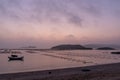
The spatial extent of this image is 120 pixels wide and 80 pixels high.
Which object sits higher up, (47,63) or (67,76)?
(47,63)

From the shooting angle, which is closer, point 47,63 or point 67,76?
point 67,76

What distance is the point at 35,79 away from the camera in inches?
888

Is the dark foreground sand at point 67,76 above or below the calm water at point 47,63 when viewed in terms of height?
below

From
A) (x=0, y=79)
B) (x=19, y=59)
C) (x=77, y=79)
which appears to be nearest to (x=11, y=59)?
(x=19, y=59)

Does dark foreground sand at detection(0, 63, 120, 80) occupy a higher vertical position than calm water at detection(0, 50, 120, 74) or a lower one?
lower

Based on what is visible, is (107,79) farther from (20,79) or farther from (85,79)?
(20,79)

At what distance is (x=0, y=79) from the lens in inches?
921

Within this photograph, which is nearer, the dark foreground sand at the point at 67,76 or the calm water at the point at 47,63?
the dark foreground sand at the point at 67,76

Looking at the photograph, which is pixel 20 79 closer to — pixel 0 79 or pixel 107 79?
pixel 0 79

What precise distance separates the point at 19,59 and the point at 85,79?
50.1 metres

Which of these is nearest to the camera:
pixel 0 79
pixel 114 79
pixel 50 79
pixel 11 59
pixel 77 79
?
pixel 114 79

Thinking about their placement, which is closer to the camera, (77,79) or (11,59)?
(77,79)

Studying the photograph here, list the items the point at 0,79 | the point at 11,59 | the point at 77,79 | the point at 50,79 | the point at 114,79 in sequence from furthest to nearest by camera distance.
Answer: the point at 11,59 → the point at 0,79 → the point at 50,79 → the point at 77,79 → the point at 114,79

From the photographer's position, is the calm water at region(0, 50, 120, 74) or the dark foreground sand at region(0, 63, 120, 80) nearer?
the dark foreground sand at region(0, 63, 120, 80)
